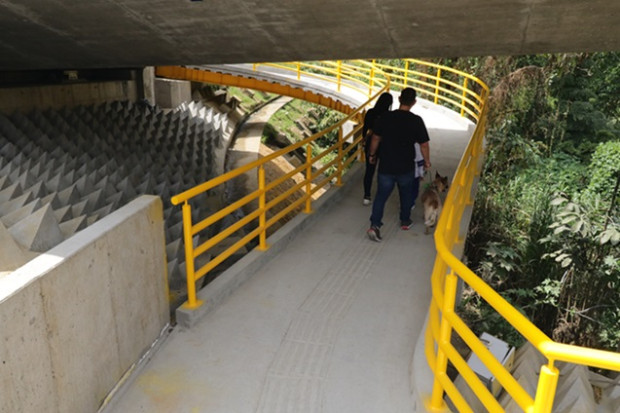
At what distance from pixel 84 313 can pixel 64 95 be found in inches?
447

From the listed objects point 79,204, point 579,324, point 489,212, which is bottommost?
point 579,324

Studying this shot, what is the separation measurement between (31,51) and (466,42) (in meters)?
7.43

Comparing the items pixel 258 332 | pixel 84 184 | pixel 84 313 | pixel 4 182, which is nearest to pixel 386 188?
pixel 258 332

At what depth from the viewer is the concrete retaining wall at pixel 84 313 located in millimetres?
2543

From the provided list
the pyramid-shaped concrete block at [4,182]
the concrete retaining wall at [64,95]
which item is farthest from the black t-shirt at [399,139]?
the concrete retaining wall at [64,95]

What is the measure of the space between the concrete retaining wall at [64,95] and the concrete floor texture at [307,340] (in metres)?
8.48

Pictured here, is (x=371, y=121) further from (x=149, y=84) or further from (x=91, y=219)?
(x=149, y=84)

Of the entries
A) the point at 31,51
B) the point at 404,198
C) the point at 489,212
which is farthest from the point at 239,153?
the point at 404,198

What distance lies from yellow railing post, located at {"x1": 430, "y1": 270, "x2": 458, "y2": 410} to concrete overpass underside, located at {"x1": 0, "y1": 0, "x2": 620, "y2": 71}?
143 inches

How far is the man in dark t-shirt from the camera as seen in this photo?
5.58 m

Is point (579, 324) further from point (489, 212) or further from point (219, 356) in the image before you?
point (219, 356)

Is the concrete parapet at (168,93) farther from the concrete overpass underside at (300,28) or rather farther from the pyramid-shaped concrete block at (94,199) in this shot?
the pyramid-shaped concrete block at (94,199)

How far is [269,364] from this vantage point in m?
3.78

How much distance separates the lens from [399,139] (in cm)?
562
